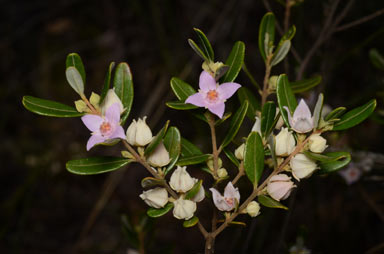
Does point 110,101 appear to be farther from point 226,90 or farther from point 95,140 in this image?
point 226,90

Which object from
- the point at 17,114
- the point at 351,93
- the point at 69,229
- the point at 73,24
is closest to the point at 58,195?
the point at 69,229

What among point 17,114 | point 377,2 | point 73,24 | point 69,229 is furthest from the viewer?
point 73,24

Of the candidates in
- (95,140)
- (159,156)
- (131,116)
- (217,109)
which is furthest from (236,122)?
(131,116)

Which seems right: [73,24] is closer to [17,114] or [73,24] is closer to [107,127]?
[17,114]

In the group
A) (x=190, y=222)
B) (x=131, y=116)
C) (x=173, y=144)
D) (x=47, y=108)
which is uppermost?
(x=47, y=108)

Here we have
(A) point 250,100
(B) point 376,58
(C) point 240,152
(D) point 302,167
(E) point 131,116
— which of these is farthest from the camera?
(E) point 131,116

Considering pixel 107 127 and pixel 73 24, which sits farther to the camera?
pixel 73 24
